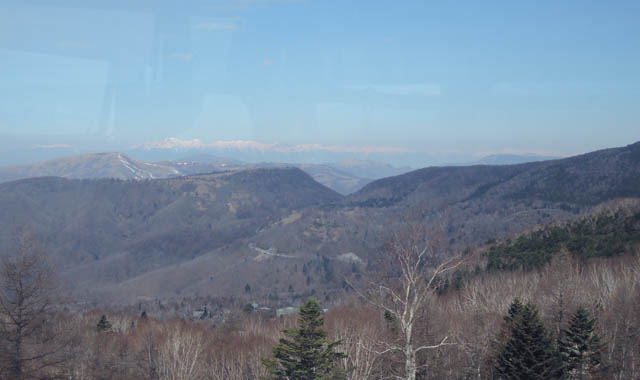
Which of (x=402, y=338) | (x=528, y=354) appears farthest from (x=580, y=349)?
(x=402, y=338)

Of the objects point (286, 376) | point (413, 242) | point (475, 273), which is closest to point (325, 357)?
point (286, 376)

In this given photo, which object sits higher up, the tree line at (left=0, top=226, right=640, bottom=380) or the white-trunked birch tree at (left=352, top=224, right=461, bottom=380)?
the white-trunked birch tree at (left=352, top=224, right=461, bottom=380)

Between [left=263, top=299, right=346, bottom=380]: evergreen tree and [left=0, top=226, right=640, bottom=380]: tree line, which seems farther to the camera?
[left=263, top=299, right=346, bottom=380]: evergreen tree

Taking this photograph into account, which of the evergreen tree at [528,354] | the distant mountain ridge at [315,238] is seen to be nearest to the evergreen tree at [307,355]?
the evergreen tree at [528,354]

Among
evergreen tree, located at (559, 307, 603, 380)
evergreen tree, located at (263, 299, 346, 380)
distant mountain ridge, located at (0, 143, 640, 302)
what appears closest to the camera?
evergreen tree, located at (263, 299, 346, 380)

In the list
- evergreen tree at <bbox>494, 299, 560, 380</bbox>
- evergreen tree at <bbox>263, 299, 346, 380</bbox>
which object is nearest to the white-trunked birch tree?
evergreen tree at <bbox>263, 299, 346, 380</bbox>

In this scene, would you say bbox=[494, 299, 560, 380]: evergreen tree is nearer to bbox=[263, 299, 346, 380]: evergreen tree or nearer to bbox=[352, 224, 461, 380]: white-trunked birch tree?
bbox=[352, 224, 461, 380]: white-trunked birch tree

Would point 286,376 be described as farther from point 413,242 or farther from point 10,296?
point 10,296
